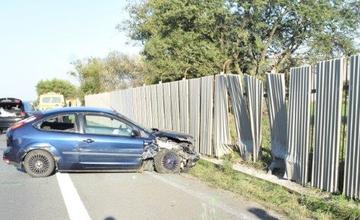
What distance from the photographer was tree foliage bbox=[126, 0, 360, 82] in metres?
26.6

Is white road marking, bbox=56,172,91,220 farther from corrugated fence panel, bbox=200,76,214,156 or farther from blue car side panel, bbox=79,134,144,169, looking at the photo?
corrugated fence panel, bbox=200,76,214,156

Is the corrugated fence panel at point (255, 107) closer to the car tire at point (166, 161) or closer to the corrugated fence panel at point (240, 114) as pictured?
the corrugated fence panel at point (240, 114)

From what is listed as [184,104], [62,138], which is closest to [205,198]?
[62,138]

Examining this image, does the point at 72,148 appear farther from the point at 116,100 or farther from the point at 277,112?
the point at 116,100

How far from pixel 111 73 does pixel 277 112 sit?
2116 inches

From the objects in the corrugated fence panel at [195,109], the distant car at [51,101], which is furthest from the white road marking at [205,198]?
the distant car at [51,101]

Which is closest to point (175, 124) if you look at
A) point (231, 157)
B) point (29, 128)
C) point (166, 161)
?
point (231, 157)

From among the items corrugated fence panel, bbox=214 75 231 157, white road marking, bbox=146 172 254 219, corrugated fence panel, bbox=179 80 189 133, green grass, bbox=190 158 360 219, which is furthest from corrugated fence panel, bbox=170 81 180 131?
white road marking, bbox=146 172 254 219

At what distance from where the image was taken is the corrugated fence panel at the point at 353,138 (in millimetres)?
8031

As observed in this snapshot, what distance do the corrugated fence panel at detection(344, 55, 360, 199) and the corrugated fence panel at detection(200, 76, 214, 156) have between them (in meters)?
6.34

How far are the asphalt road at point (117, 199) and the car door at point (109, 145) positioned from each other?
279 mm

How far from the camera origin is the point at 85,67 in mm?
72688

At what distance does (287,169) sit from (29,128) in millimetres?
5318

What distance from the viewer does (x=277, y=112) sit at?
11.0m
